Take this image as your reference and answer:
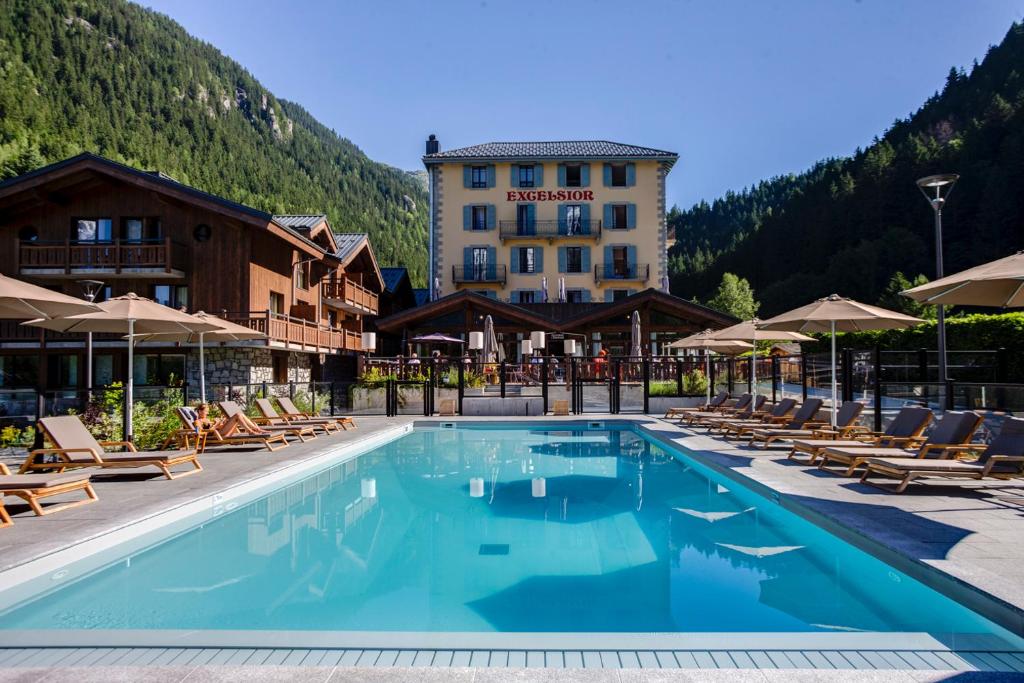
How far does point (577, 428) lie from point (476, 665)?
545 inches

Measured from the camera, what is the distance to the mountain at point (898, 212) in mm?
49125

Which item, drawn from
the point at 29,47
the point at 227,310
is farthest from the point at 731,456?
the point at 29,47

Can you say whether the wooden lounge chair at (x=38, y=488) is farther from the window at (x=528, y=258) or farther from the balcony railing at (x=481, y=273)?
the window at (x=528, y=258)

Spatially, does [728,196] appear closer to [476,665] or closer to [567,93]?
[567,93]

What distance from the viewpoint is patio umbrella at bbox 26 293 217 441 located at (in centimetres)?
1002

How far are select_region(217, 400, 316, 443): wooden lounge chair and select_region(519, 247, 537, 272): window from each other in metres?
24.2

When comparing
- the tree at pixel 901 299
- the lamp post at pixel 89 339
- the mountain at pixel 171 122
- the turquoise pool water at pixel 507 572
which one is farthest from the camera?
the mountain at pixel 171 122

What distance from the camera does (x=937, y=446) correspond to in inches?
301

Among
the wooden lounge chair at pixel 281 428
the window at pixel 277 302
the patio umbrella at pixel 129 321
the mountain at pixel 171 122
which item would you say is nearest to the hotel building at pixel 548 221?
the window at pixel 277 302

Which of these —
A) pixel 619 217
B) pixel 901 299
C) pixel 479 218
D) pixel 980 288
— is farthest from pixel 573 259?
pixel 980 288

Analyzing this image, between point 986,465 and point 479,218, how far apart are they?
32.0 metres

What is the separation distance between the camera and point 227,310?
22516 millimetres

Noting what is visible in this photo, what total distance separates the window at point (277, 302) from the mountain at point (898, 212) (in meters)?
31.1

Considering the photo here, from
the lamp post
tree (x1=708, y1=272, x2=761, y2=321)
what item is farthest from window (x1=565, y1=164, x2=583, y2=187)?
tree (x1=708, y1=272, x2=761, y2=321)
